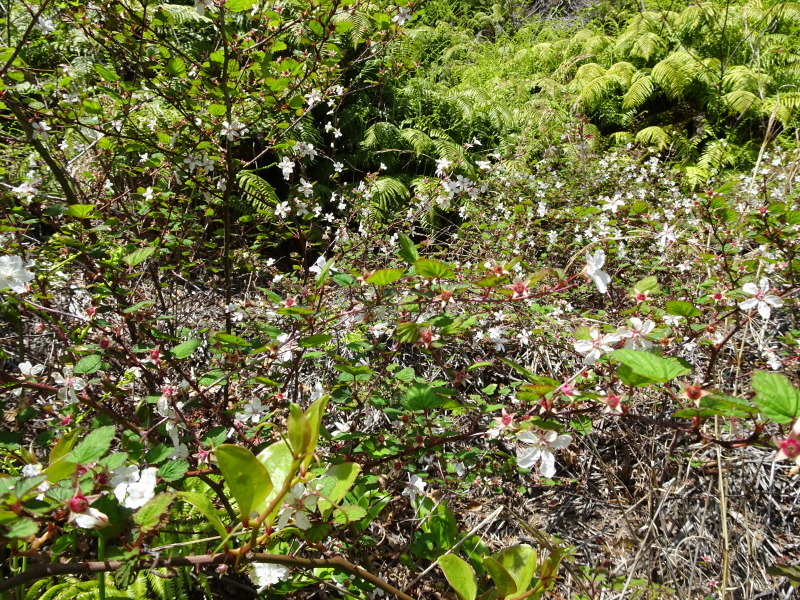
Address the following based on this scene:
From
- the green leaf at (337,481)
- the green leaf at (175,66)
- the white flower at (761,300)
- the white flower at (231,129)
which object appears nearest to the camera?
the green leaf at (337,481)

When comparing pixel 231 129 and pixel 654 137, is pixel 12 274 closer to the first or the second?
pixel 231 129

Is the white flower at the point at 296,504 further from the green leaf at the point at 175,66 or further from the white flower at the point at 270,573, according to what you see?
the green leaf at the point at 175,66

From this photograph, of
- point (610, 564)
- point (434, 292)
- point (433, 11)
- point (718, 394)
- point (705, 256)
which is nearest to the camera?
point (718, 394)

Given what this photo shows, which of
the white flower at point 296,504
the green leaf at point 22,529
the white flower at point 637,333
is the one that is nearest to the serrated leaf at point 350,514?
the white flower at point 296,504

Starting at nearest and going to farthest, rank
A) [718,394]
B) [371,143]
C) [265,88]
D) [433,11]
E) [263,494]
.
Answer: [263,494]
[718,394]
[265,88]
[371,143]
[433,11]

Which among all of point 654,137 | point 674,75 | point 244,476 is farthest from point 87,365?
point 674,75

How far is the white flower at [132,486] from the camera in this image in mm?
722

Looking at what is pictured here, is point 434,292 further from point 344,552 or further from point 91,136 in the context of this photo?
point 91,136

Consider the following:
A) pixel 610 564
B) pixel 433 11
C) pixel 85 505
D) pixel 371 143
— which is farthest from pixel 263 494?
pixel 433 11

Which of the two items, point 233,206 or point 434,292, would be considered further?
point 233,206

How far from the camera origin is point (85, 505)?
0.63 m

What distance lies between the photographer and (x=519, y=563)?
86 cm

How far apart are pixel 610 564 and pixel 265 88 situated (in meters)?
1.90

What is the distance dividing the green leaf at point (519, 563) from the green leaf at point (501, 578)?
0.12ft
